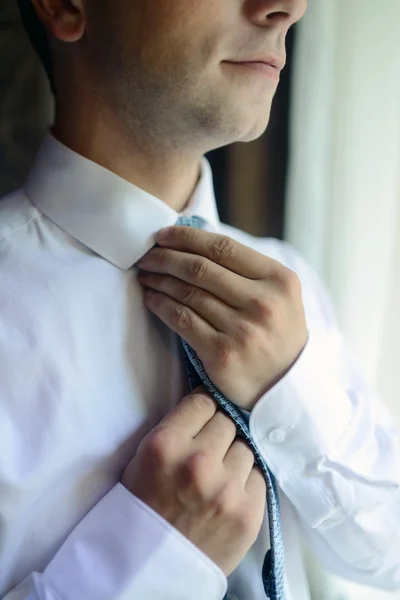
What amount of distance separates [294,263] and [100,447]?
0.49 meters

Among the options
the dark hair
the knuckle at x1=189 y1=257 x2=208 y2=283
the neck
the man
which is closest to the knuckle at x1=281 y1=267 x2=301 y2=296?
the man

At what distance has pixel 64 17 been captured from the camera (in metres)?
0.73

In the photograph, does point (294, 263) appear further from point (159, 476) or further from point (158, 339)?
point (159, 476)

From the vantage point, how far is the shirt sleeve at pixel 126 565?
580 mm

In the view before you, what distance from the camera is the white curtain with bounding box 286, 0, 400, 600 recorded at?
0.91m

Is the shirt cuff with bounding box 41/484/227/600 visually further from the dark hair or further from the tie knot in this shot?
the dark hair

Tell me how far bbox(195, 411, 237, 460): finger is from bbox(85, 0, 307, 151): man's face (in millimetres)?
360

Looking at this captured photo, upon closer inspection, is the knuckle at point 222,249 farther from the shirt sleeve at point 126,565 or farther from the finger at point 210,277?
the shirt sleeve at point 126,565

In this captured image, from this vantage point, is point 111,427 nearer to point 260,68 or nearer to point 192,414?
point 192,414

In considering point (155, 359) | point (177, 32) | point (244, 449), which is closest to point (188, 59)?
point (177, 32)

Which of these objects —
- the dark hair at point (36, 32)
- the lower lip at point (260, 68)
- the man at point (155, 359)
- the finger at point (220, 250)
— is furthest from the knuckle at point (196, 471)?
the dark hair at point (36, 32)

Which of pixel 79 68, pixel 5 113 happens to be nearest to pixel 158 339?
pixel 79 68

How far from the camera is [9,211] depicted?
750 mm

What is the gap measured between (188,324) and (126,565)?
0.27 meters
